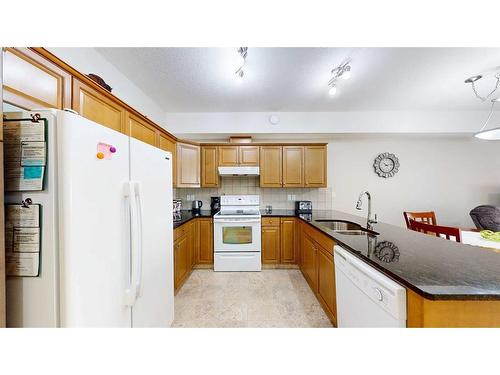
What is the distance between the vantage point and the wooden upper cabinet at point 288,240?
3238 millimetres

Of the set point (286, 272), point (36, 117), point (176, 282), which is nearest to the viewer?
point (36, 117)

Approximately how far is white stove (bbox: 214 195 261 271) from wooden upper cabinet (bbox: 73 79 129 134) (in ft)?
6.41

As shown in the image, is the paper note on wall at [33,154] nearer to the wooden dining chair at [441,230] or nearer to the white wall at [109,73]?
the white wall at [109,73]

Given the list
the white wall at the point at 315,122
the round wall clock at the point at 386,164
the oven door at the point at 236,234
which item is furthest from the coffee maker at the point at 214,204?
the round wall clock at the point at 386,164

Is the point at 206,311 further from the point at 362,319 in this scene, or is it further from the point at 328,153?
the point at 328,153

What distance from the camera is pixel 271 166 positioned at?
3.49 metres

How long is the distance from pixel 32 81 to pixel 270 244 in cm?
312

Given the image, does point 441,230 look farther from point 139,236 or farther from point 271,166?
point 139,236

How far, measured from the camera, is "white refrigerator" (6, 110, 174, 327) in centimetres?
70

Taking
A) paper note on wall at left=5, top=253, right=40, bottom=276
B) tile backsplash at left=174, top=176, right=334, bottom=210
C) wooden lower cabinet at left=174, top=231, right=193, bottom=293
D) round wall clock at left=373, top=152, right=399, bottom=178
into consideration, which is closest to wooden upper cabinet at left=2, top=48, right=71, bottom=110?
paper note on wall at left=5, top=253, right=40, bottom=276

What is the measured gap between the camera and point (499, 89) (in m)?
2.55
